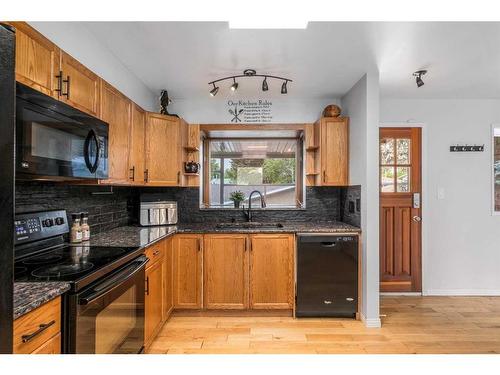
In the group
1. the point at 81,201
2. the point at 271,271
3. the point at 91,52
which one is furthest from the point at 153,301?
the point at 91,52

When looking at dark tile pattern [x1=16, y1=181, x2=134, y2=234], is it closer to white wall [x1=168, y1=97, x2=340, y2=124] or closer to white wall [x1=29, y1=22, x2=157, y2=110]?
white wall [x1=29, y1=22, x2=157, y2=110]

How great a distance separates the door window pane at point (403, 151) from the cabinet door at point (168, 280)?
2.77m

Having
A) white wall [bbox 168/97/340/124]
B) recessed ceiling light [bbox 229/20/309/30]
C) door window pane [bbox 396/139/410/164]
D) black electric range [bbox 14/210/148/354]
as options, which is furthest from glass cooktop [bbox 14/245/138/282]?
door window pane [bbox 396/139/410/164]

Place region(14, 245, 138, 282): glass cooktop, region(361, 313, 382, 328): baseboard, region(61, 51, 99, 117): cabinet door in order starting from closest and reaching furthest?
region(14, 245, 138, 282): glass cooktop
region(61, 51, 99, 117): cabinet door
region(361, 313, 382, 328): baseboard

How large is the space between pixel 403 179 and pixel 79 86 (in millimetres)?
3366

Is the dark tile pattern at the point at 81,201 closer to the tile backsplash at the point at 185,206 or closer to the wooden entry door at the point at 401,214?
the tile backsplash at the point at 185,206

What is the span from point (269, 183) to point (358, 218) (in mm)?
1237

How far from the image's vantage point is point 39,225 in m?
1.83

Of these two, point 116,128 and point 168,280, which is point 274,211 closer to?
point 168,280

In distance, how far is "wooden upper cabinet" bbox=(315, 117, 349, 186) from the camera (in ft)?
10.3

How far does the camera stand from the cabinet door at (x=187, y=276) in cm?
290

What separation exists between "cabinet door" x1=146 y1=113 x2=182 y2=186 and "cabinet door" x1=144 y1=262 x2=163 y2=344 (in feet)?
3.01

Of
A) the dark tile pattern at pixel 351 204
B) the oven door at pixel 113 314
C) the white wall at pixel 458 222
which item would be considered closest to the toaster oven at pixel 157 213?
the oven door at pixel 113 314

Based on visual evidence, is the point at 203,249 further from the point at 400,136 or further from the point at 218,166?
the point at 400,136
